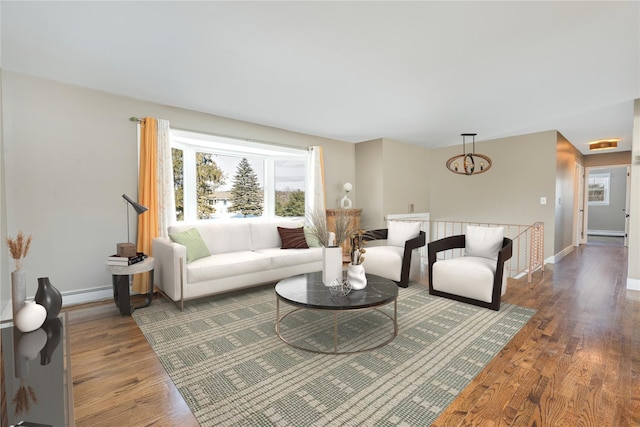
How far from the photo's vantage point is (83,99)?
3252 millimetres

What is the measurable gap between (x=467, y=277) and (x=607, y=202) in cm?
1073

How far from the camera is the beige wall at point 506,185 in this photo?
5395 millimetres

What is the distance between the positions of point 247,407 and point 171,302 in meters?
2.13

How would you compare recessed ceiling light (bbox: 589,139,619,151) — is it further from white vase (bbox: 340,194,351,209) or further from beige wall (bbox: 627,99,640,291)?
white vase (bbox: 340,194,351,209)

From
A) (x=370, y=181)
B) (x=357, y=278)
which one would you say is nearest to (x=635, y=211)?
(x=370, y=181)

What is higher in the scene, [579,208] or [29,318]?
[579,208]

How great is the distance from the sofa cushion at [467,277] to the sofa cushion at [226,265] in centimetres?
210

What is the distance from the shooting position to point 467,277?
3250 millimetres

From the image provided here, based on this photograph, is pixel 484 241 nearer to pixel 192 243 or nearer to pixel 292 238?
pixel 292 238

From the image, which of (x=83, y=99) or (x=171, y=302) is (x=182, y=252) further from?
(x=83, y=99)

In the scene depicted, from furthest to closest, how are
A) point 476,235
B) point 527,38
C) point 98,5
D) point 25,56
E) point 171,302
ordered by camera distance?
point 476,235
point 171,302
point 25,56
point 527,38
point 98,5

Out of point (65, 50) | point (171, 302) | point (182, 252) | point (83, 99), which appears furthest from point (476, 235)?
point (83, 99)

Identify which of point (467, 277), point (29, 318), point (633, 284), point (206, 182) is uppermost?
point (206, 182)

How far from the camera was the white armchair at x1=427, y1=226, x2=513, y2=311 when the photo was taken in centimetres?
311
